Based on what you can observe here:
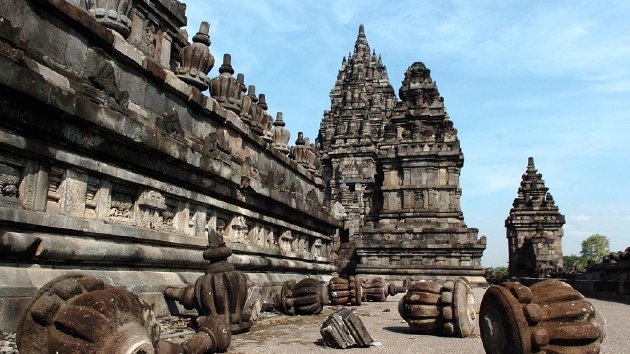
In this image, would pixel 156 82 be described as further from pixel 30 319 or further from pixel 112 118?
pixel 30 319

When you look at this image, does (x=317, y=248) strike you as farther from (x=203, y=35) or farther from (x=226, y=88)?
(x=203, y=35)

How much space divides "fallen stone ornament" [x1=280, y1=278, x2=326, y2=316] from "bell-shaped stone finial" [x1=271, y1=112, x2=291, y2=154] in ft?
14.9

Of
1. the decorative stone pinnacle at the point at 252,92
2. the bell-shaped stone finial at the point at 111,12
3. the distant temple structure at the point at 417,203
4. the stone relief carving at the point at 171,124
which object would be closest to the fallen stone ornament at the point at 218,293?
the stone relief carving at the point at 171,124

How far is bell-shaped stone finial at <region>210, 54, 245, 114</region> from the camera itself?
923 centimetres

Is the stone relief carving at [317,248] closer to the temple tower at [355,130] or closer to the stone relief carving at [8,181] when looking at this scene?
the stone relief carving at [8,181]

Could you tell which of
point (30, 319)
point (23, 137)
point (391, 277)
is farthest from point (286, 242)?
point (391, 277)

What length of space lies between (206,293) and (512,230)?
39.1 m

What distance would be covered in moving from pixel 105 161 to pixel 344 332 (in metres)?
3.24

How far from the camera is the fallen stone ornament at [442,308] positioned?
695 centimetres

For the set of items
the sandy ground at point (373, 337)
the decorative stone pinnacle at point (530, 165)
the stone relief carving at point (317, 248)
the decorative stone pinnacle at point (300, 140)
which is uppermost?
the decorative stone pinnacle at point (530, 165)

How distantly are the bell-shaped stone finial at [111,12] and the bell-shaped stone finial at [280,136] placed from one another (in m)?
6.91

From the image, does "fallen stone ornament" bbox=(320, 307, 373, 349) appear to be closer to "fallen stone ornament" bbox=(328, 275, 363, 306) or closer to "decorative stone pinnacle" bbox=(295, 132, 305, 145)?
"fallen stone ornament" bbox=(328, 275, 363, 306)

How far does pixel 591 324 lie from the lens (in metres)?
4.23

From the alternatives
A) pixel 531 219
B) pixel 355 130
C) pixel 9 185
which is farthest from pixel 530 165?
pixel 9 185
